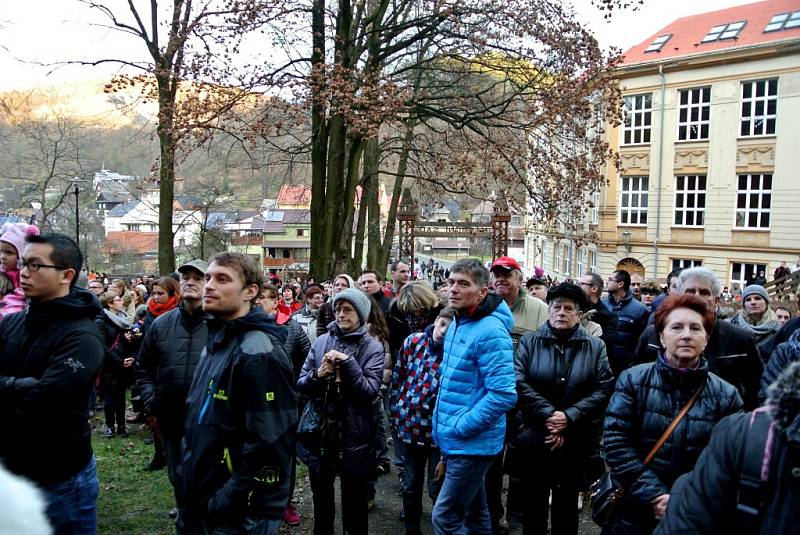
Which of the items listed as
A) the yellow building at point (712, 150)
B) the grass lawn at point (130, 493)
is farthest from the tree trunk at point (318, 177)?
the yellow building at point (712, 150)

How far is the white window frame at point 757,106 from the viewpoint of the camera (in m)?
32.6

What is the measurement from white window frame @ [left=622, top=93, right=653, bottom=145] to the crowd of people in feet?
112

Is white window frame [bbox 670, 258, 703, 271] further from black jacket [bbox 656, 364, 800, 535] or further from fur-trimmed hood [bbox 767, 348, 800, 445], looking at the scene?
fur-trimmed hood [bbox 767, 348, 800, 445]

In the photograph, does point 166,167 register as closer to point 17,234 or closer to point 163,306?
point 163,306

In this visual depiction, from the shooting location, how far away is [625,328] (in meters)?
7.39

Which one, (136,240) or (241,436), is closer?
(241,436)

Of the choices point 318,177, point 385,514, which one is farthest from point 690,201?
point 385,514

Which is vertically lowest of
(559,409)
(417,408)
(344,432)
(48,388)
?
(344,432)

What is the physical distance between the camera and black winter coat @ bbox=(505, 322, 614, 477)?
4648 millimetres

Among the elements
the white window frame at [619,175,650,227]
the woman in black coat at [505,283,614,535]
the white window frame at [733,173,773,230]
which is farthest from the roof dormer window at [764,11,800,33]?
the woman in black coat at [505,283,614,535]

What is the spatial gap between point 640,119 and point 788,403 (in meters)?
38.7

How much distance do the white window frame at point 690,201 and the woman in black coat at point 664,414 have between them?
35125 millimetres

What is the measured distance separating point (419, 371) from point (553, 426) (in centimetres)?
113

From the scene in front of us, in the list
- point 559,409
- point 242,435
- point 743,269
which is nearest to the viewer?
point 242,435
